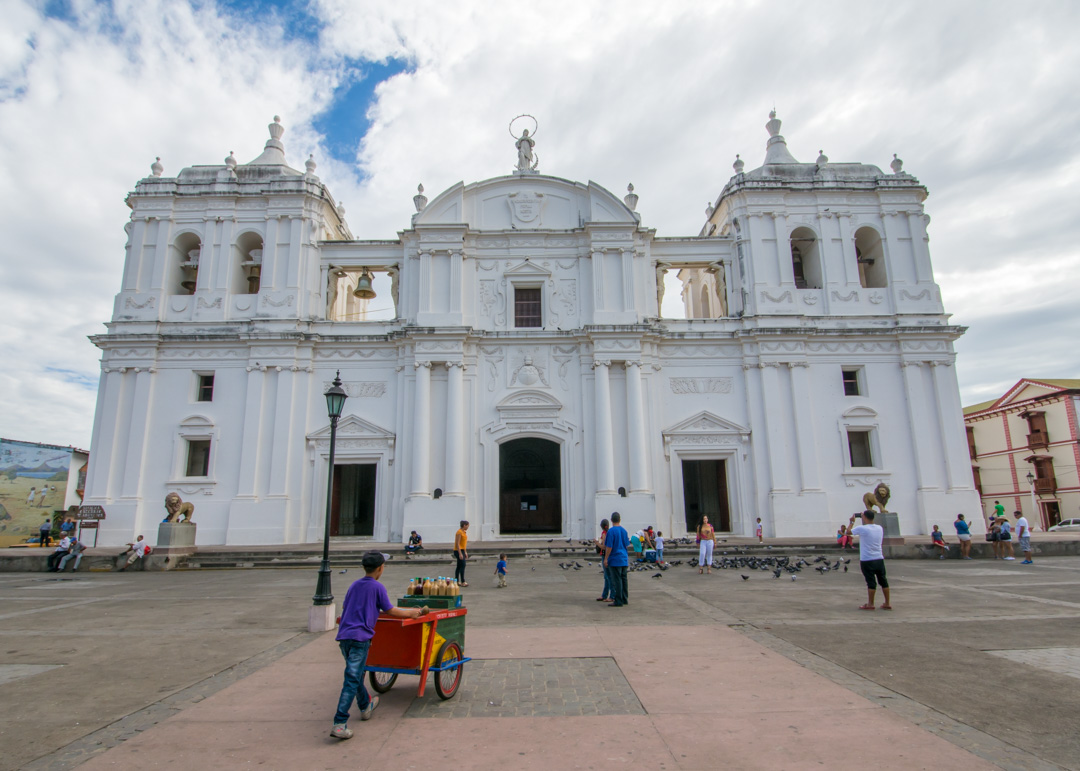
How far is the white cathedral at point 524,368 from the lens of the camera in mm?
22359

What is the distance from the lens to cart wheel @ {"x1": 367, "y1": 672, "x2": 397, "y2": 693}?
5.79 m

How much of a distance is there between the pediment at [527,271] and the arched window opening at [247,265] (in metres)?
10.2

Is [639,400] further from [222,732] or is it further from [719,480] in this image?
[222,732]

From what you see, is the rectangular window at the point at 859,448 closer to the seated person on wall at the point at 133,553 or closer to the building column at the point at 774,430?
the building column at the point at 774,430

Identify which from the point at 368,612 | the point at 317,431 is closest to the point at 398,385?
the point at 317,431

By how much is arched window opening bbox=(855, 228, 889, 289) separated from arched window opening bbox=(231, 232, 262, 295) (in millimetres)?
24855

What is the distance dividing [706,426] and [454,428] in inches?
372

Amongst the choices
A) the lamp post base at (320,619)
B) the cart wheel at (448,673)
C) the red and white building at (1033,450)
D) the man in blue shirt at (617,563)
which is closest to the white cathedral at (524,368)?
the man in blue shirt at (617,563)

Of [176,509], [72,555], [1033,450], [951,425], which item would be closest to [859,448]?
[951,425]

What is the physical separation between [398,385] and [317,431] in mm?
3395

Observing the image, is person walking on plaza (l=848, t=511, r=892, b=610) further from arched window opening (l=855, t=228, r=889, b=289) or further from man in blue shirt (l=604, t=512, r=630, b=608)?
arched window opening (l=855, t=228, r=889, b=289)

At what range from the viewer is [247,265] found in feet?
83.8

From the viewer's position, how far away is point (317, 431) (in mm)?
22969

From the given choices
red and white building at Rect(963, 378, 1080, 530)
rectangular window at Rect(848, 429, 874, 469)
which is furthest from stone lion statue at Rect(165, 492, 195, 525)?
red and white building at Rect(963, 378, 1080, 530)
